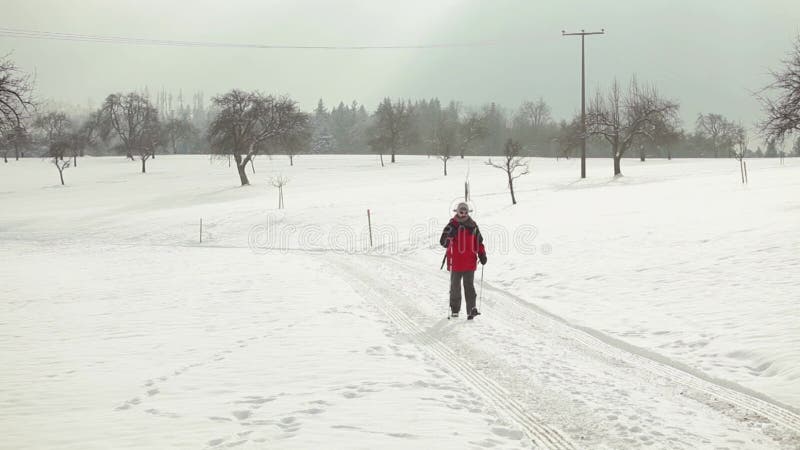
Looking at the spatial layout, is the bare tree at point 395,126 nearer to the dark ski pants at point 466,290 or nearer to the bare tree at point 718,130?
the bare tree at point 718,130

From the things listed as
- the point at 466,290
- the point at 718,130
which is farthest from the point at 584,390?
the point at 718,130

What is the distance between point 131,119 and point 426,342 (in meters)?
92.7

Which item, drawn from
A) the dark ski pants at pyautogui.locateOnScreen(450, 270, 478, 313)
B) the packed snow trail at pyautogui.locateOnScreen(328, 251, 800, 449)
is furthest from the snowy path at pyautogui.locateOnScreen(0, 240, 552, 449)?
the dark ski pants at pyautogui.locateOnScreen(450, 270, 478, 313)

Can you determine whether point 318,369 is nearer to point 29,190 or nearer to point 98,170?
point 29,190

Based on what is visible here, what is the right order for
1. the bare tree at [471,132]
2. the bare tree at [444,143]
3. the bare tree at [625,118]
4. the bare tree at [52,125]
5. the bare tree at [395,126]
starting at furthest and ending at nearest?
the bare tree at [52,125] → the bare tree at [471,132] → the bare tree at [395,126] → the bare tree at [444,143] → the bare tree at [625,118]

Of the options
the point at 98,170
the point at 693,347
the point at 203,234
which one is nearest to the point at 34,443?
the point at 693,347

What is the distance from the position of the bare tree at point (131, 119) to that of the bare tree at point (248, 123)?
3927 cm

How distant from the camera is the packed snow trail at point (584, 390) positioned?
458 centimetres

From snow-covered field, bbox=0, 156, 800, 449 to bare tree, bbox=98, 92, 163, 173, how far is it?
232 ft

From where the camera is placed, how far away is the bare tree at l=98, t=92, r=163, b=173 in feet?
276

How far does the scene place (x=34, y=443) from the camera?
4348 millimetres

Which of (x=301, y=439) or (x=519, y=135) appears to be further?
(x=519, y=135)

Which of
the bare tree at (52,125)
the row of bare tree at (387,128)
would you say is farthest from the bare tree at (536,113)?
the bare tree at (52,125)

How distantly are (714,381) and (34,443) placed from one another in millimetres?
7002
